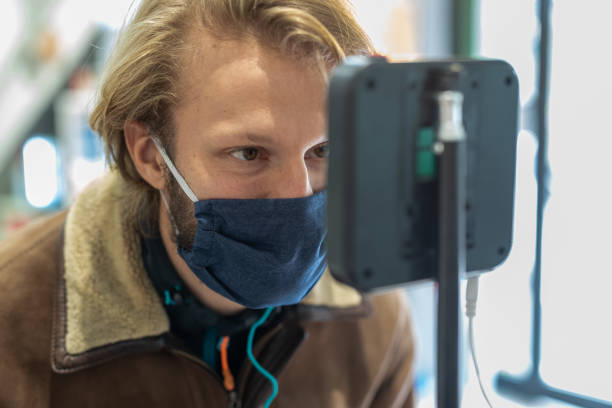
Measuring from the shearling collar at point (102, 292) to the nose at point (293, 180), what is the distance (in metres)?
0.36

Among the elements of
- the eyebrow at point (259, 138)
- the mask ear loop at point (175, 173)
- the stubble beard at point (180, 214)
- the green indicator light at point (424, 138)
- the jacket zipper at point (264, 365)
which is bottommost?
the jacket zipper at point (264, 365)

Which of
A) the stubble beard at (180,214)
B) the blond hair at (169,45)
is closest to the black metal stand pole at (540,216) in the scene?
the blond hair at (169,45)

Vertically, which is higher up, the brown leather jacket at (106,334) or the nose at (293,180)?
the nose at (293,180)

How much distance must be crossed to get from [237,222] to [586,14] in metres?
1.04

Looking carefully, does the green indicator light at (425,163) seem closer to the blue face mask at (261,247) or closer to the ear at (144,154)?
the blue face mask at (261,247)

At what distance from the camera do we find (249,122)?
0.93 meters

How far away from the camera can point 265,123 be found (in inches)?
36.4

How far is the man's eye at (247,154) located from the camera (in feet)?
3.21

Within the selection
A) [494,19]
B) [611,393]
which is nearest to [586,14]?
[494,19]

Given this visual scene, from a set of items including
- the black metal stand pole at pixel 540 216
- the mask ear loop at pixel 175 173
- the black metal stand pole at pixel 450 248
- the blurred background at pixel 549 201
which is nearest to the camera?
the black metal stand pole at pixel 450 248

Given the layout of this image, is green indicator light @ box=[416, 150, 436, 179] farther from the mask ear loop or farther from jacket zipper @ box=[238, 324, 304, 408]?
jacket zipper @ box=[238, 324, 304, 408]

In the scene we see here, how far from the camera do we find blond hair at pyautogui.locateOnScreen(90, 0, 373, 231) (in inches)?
37.8

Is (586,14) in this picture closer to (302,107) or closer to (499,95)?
(302,107)

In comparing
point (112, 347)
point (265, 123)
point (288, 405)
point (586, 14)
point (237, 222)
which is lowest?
point (288, 405)
